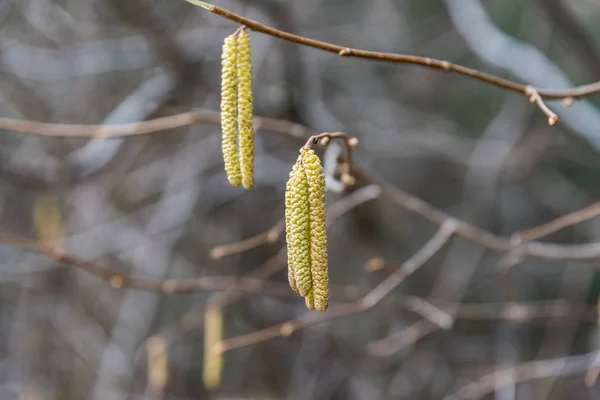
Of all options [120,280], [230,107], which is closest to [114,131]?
[120,280]

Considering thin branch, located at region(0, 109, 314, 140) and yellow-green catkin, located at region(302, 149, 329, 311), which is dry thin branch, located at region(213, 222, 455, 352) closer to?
thin branch, located at region(0, 109, 314, 140)

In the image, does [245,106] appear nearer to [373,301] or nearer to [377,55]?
[377,55]

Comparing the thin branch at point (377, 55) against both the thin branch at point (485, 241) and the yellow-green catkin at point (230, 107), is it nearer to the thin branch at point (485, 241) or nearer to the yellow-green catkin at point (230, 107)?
the yellow-green catkin at point (230, 107)

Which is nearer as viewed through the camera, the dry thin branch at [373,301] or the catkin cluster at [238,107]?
the catkin cluster at [238,107]

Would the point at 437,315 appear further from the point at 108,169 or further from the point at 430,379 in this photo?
the point at 108,169

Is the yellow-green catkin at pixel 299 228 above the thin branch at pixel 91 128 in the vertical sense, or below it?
below

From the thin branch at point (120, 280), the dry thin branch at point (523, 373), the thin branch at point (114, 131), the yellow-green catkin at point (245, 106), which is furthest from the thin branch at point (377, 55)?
the dry thin branch at point (523, 373)
